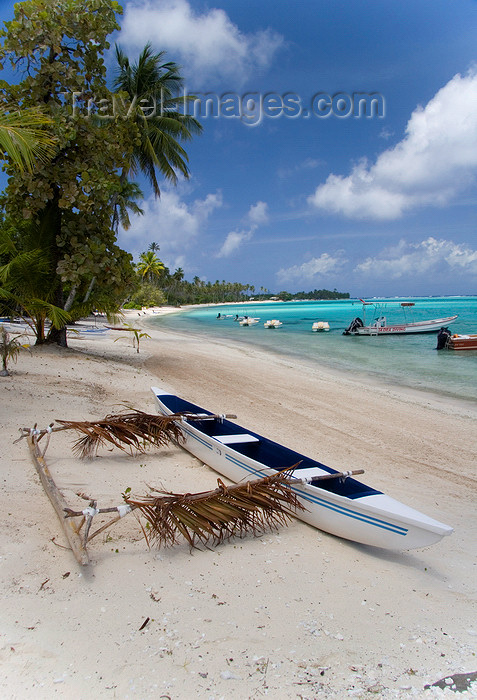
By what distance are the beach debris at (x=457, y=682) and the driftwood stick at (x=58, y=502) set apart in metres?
2.58

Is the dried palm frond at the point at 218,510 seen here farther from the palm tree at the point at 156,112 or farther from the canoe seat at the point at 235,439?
the palm tree at the point at 156,112

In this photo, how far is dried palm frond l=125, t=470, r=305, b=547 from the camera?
3.80 metres

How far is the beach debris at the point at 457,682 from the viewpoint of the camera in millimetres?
2658

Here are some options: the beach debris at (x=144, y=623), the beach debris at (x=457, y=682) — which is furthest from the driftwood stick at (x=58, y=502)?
the beach debris at (x=457, y=682)

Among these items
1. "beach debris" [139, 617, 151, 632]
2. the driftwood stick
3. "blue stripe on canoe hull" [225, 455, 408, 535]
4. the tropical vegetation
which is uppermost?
the tropical vegetation

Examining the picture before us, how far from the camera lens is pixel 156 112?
17703mm

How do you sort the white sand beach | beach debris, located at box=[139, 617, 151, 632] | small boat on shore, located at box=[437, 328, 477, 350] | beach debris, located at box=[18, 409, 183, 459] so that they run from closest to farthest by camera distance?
the white sand beach
beach debris, located at box=[139, 617, 151, 632]
beach debris, located at box=[18, 409, 183, 459]
small boat on shore, located at box=[437, 328, 477, 350]

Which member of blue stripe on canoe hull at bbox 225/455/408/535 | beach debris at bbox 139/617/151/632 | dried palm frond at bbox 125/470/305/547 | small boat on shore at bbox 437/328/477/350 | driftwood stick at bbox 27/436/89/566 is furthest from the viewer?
small boat on shore at bbox 437/328/477/350

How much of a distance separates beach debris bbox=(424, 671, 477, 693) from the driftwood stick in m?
2.58

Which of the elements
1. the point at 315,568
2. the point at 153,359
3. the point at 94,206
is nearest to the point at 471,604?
the point at 315,568

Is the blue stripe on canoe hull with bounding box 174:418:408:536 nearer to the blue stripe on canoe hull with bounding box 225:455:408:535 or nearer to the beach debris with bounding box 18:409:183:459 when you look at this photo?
the blue stripe on canoe hull with bounding box 225:455:408:535

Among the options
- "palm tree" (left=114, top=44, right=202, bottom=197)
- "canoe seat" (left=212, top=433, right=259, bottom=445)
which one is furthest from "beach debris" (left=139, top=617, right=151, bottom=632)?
"palm tree" (left=114, top=44, right=202, bottom=197)

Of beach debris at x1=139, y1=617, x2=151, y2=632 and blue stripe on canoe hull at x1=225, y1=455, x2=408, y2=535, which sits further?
blue stripe on canoe hull at x1=225, y1=455, x2=408, y2=535

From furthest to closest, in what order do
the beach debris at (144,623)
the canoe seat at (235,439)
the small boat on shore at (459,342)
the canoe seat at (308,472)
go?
the small boat on shore at (459,342) < the canoe seat at (235,439) < the canoe seat at (308,472) < the beach debris at (144,623)
